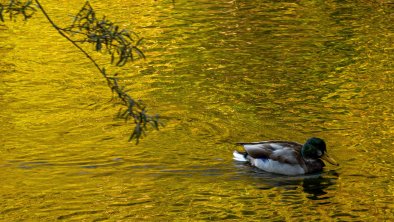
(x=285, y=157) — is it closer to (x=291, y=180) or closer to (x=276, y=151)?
(x=276, y=151)

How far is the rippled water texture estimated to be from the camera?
13.5 metres

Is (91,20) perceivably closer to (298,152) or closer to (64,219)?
(64,219)

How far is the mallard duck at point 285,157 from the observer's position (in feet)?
49.0

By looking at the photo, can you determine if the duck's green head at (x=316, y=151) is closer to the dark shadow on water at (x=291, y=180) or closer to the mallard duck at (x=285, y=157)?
the mallard duck at (x=285, y=157)

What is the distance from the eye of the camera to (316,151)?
14.8 m

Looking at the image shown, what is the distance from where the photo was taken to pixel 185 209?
1324 centimetres

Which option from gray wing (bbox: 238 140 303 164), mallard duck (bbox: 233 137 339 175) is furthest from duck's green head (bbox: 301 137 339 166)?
gray wing (bbox: 238 140 303 164)

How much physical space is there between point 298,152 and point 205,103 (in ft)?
10.9

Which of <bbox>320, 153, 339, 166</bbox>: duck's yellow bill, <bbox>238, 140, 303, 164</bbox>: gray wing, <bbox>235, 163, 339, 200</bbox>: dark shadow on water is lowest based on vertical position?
<bbox>235, 163, 339, 200</bbox>: dark shadow on water

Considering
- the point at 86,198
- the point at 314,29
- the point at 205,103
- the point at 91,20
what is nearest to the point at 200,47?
the point at 314,29

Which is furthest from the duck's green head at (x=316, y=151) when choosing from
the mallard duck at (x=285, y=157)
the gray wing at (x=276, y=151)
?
the gray wing at (x=276, y=151)

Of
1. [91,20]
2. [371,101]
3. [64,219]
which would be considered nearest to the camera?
[91,20]

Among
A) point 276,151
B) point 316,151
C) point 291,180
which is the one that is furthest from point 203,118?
point 316,151

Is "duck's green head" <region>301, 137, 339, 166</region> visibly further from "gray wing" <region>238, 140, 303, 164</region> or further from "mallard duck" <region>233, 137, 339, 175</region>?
"gray wing" <region>238, 140, 303, 164</region>
